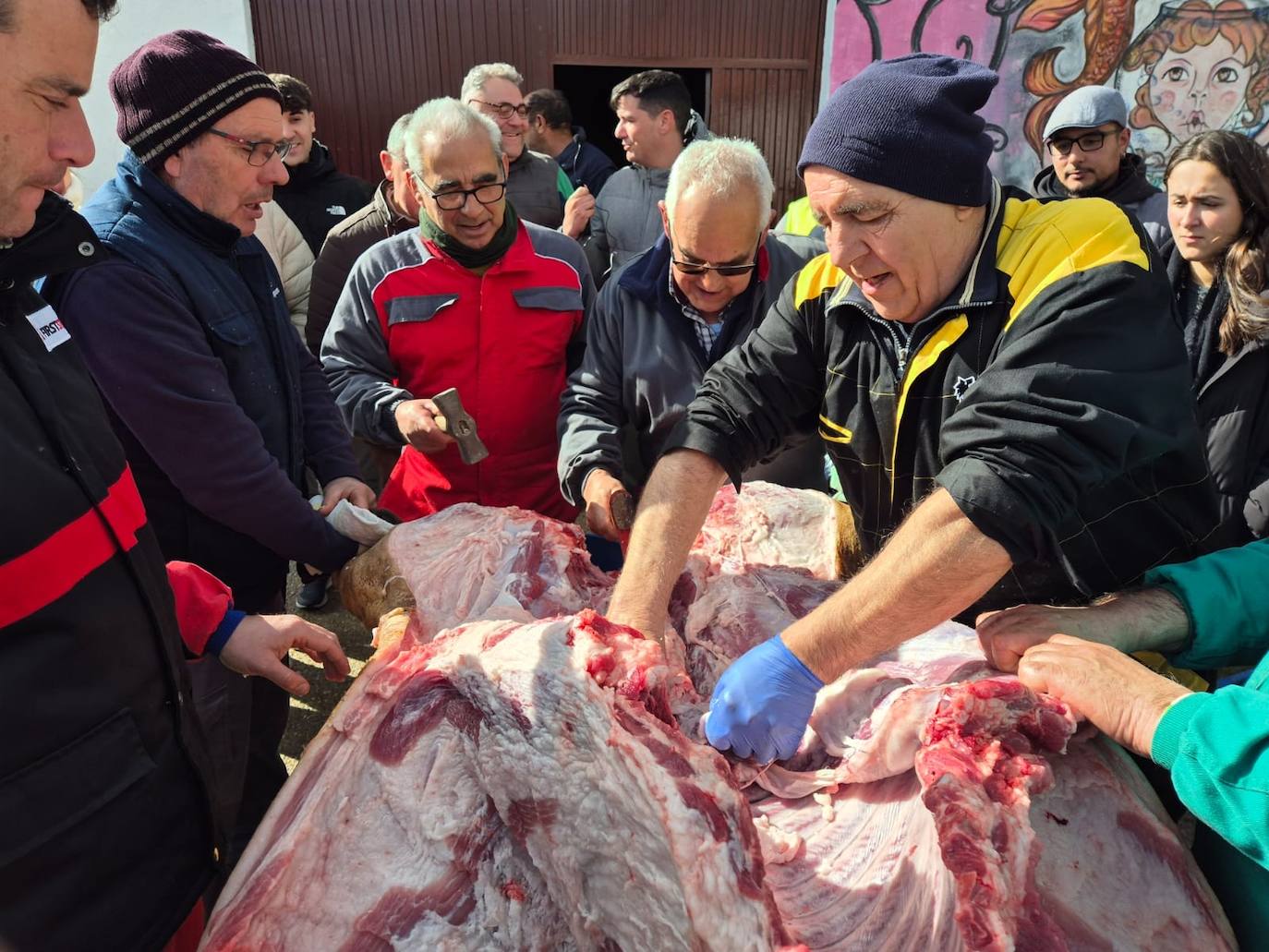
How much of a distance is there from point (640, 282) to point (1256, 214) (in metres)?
2.59

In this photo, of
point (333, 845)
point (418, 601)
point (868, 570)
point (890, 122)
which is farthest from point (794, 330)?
point (333, 845)

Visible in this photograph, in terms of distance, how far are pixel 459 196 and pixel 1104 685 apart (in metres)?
2.59

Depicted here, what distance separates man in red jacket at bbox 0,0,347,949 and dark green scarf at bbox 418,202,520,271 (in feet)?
5.36

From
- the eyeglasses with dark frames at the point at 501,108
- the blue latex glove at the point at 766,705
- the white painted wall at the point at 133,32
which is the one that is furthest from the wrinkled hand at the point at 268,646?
the white painted wall at the point at 133,32

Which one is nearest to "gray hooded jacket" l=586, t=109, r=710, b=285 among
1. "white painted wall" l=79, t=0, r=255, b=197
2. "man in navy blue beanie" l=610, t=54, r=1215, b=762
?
"man in navy blue beanie" l=610, t=54, r=1215, b=762

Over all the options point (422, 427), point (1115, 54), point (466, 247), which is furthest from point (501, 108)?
point (1115, 54)

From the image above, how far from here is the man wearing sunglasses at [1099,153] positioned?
15.0 ft

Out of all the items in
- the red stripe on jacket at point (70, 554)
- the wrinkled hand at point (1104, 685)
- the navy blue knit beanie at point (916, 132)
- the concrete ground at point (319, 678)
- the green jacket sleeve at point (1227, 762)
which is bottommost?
the concrete ground at point (319, 678)

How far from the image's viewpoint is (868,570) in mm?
1729

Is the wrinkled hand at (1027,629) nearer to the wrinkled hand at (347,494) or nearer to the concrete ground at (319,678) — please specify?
the wrinkled hand at (347,494)

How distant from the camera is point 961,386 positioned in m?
1.87

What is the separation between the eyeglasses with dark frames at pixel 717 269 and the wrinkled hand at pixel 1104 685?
5.27 feet

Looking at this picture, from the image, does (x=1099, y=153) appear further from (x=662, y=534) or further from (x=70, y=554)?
(x=70, y=554)

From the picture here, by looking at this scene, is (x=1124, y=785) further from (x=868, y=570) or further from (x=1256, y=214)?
(x=1256, y=214)
